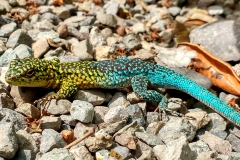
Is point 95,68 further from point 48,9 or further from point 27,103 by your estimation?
point 48,9

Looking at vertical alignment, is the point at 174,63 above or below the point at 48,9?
below

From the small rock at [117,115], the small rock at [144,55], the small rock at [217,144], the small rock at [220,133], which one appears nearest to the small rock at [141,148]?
the small rock at [117,115]

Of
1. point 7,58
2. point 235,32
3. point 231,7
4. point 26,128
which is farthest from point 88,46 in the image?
point 231,7

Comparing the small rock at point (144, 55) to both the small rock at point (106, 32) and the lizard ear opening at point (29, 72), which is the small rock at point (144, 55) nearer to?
the small rock at point (106, 32)

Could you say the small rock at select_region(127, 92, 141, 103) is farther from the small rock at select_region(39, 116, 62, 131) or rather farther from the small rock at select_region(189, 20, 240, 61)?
the small rock at select_region(189, 20, 240, 61)

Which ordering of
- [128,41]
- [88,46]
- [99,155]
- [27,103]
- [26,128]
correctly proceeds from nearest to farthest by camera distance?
1. [99,155]
2. [26,128]
3. [27,103]
4. [88,46]
5. [128,41]

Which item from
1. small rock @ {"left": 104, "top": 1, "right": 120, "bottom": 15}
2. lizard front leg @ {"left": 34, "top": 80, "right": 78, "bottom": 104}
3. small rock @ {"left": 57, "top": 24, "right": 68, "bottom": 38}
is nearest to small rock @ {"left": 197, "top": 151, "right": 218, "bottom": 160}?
lizard front leg @ {"left": 34, "top": 80, "right": 78, "bottom": 104}
